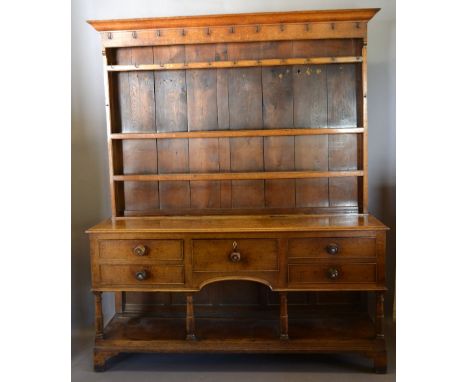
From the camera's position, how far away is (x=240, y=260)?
97.3 inches

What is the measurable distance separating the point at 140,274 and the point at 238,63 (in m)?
1.39

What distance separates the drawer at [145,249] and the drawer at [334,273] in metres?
0.65

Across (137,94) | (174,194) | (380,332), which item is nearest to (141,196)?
(174,194)

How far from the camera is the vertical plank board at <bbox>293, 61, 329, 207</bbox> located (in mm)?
2812

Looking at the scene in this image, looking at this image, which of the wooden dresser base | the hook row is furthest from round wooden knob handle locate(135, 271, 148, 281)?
the hook row

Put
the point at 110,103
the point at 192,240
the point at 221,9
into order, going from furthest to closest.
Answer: the point at 221,9
the point at 110,103
the point at 192,240

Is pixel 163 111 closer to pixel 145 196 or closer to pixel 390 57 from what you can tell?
pixel 145 196

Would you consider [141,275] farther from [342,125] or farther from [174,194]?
[342,125]

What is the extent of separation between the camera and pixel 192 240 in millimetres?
2490

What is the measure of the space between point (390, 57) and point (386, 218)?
44.1 inches

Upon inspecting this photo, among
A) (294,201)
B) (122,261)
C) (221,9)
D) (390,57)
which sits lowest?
(122,261)

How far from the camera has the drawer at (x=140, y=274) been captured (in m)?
2.51

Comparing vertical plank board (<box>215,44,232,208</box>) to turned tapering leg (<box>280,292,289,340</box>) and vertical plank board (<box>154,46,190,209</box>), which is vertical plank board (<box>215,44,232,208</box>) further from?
turned tapering leg (<box>280,292,289,340</box>)

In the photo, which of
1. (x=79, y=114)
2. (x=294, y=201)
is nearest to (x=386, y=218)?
(x=294, y=201)
